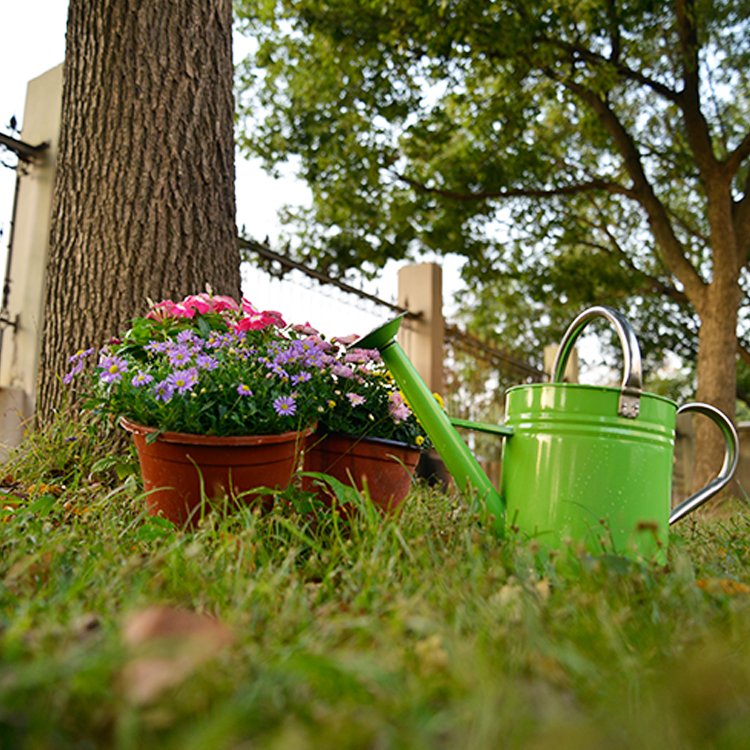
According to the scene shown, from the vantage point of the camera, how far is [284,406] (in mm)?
1625

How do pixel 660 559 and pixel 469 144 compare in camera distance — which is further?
pixel 469 144

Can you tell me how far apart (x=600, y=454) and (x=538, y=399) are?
21 centimetres

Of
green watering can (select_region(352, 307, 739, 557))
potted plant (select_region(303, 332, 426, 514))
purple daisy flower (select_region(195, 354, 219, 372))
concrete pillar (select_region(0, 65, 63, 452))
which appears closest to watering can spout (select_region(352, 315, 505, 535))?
green watering can (select_region(352, 307, 739, 557))

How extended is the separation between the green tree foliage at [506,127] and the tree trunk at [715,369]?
0.06 ft

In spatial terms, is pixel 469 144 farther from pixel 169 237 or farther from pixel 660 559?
pixel 660 559

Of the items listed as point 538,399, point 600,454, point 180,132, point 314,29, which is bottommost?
point 600,454

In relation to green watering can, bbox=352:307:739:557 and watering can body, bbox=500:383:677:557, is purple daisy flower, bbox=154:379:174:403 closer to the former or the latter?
green watering can, bbox=352:307:739:557

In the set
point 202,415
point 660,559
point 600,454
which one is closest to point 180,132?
point 202,415

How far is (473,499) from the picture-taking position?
1.57 m

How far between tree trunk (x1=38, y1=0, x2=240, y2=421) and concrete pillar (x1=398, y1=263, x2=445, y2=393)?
304 cm

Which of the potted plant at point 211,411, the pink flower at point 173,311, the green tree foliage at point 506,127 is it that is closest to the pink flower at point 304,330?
the potted plant at point 211,411

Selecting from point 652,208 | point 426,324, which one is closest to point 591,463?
point 426,324

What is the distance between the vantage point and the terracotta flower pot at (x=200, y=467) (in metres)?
1.58

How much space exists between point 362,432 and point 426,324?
362cm
